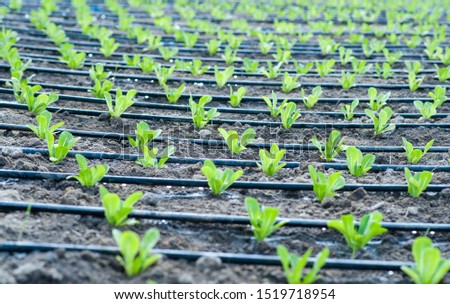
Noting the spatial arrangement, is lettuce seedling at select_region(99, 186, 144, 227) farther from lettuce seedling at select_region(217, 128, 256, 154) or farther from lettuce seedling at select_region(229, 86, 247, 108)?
lettuce seedling at select_region(229, 86, 247, 108)

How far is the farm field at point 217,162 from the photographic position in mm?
2582

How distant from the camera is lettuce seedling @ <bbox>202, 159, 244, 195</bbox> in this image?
3.10 meters

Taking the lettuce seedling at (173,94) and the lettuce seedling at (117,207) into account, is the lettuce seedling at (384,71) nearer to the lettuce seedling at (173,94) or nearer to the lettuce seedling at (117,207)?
the lettuce seedling at (173,94)

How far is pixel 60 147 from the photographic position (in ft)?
11.1

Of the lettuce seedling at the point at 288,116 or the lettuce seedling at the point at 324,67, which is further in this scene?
the lettuce seedling at the point at 324,67

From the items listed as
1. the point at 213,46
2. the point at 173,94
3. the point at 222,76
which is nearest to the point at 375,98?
the point at 222,76

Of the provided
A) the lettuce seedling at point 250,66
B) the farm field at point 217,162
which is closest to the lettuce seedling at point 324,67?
the farm field at point 217,162

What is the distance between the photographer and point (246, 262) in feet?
8.52

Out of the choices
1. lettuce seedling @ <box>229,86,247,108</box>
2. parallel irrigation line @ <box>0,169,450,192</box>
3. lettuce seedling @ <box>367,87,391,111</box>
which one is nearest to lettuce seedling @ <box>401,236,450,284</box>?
parallel irrigation line @ <box>0,169,450,192</box>

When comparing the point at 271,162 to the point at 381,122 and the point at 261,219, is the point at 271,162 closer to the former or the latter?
the point at 261,219

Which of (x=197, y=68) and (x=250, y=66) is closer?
(x=197, y=68)

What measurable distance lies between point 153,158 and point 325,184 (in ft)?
3.12

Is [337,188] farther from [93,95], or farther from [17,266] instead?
[93,95]

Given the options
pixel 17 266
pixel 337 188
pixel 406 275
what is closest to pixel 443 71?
pixel 337 188
